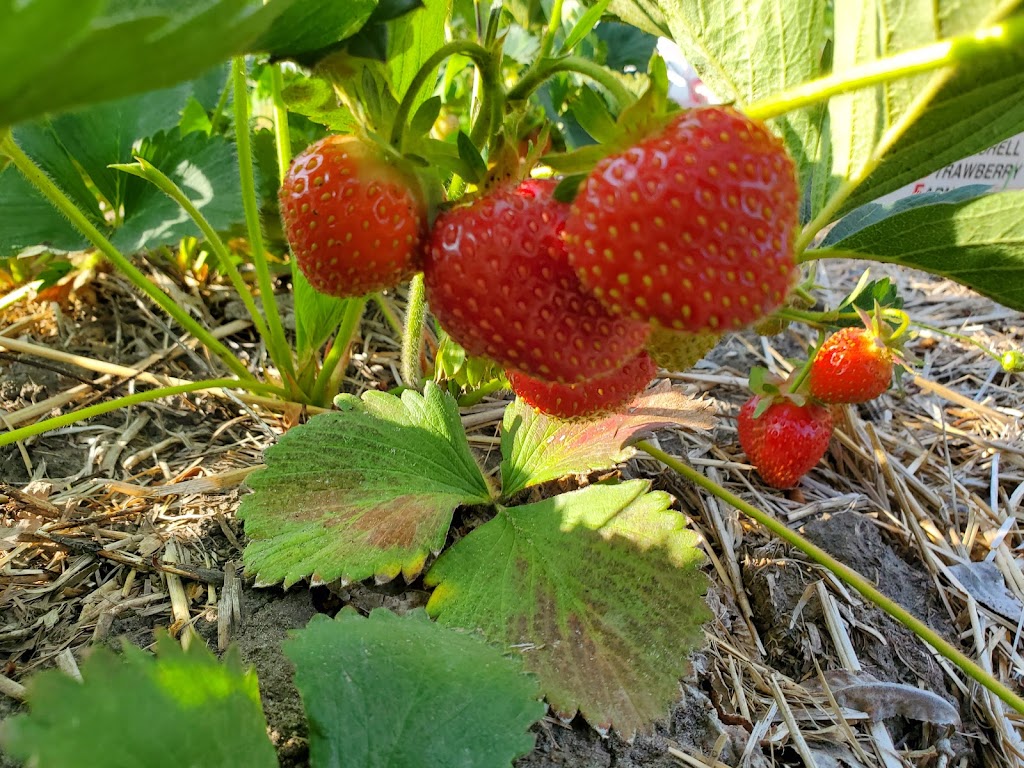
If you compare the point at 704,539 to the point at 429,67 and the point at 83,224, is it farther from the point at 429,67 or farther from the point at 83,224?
the point at 83,224

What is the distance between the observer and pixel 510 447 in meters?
1.00

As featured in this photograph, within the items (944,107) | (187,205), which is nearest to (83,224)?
(187,205)

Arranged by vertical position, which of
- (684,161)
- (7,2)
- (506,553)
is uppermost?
(7,2)

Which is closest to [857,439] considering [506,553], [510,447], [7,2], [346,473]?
[510,447]

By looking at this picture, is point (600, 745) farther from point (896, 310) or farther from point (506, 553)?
point (896, 310)

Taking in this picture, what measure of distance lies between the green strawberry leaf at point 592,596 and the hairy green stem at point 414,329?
0.75 feet

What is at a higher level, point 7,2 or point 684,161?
point 7,2

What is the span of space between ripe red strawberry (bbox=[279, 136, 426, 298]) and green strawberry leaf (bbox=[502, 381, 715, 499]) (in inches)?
17.1

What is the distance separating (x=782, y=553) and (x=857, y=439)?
401mm

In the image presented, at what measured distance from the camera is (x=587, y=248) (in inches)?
18.6

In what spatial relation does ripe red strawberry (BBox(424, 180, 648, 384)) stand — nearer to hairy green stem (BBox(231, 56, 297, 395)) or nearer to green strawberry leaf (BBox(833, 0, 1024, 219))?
green strawberry leaf (BBox(833, 0, 1024, 219))

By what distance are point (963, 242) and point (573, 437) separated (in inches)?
20.6

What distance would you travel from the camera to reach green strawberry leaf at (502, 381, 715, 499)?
3.11 ft

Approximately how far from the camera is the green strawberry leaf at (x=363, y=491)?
787 mm
